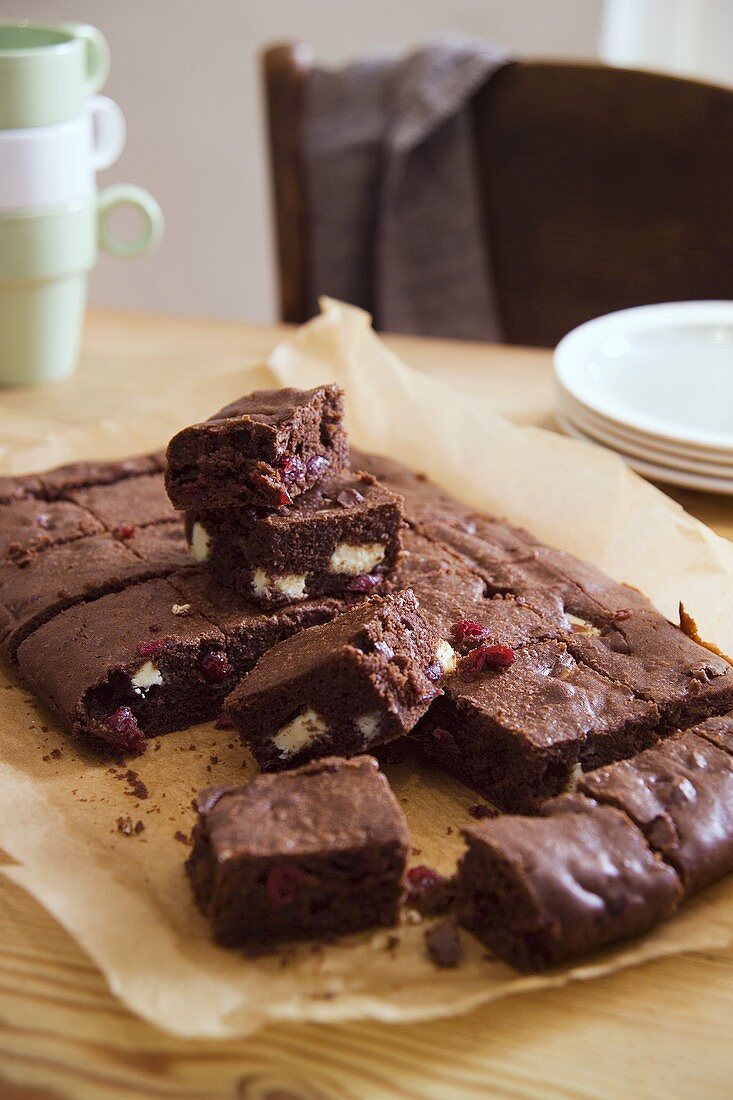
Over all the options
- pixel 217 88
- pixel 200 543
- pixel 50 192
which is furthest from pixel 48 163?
pixel 217 88

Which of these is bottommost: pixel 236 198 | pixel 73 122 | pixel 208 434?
pixel 236 198

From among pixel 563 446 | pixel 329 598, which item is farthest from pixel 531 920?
pixel 563 446

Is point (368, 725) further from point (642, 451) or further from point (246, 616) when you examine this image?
point (642, 451)

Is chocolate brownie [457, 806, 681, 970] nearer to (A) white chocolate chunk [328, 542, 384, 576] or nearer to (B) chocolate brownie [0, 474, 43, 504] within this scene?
(A) white chocolate chunk [328, 542, 384, 576]

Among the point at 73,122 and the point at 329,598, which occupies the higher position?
the point at 73,122

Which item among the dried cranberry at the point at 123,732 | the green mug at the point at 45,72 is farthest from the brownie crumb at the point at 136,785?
the green mug at the point at 45,72

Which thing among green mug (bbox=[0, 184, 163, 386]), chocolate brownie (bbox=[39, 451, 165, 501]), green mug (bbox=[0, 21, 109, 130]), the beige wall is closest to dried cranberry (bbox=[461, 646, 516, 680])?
chocolate brownie (bbox=[39, 451, 165, 501])

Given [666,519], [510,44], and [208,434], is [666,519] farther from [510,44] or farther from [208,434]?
[510,44]
